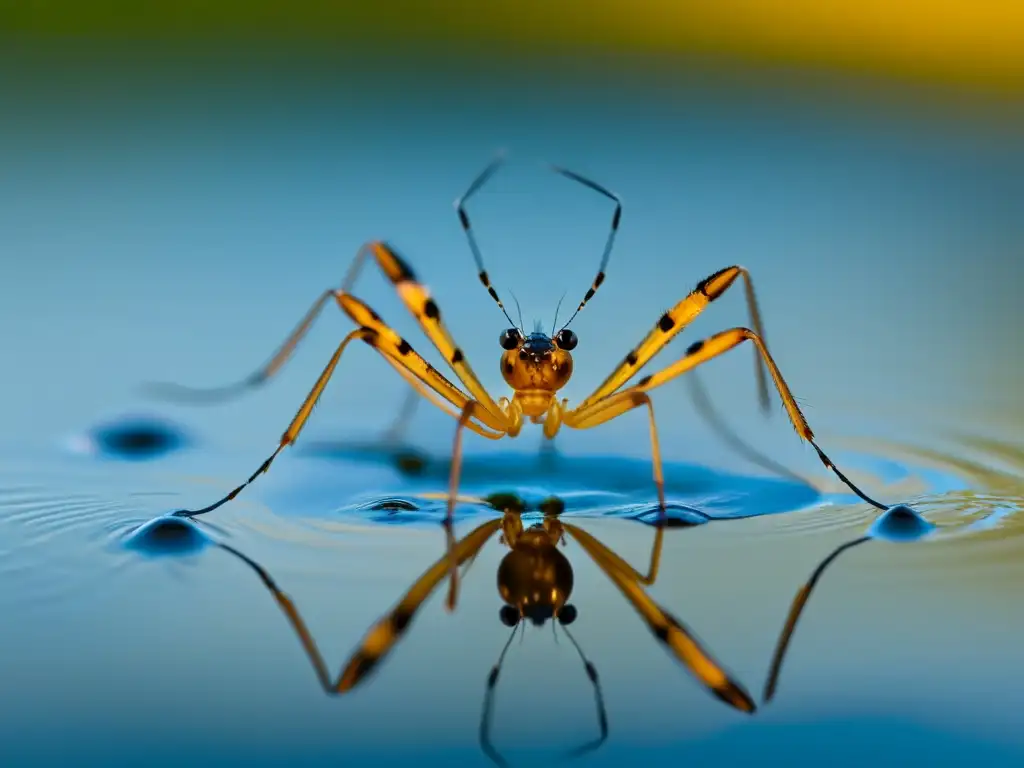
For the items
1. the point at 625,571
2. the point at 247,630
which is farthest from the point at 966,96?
the point at 247,630

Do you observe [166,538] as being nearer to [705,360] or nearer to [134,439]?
[134,439]

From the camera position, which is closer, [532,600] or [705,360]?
[532,600]

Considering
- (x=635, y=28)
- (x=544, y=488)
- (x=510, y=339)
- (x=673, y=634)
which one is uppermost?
(x=635, y=28)

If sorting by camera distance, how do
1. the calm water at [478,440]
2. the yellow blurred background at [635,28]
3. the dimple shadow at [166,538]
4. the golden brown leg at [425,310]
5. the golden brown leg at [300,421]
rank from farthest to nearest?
the yellow blurred background at [635,28], the golden brown leg at [425,310], the golden brown leg at [300,421], the dimple shadow at [166,538], the calm water at [478,440]

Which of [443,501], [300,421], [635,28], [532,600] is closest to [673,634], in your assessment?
[532,600]

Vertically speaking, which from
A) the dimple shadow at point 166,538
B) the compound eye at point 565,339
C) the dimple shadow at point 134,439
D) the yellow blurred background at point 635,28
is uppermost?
the yellow blurred background at point 635,28

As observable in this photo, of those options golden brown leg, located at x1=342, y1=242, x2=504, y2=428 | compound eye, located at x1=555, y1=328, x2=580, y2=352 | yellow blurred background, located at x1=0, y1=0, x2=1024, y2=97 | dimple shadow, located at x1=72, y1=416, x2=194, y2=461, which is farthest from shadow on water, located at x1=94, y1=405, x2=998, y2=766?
yellow blurred background, located at x1=0, y1=0, x2=1024, y2=97

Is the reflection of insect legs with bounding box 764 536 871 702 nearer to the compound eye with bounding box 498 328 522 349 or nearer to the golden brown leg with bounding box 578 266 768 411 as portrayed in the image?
the golden brown leg with bounding box 578 266 768 411

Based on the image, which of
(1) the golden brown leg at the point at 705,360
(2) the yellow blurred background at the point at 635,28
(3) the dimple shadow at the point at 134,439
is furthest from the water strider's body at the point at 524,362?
(2) the yellow blurred background at the point at 635,28

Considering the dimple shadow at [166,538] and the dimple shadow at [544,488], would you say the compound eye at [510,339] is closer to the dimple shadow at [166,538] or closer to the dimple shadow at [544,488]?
the dimple shadow at [544,488]
